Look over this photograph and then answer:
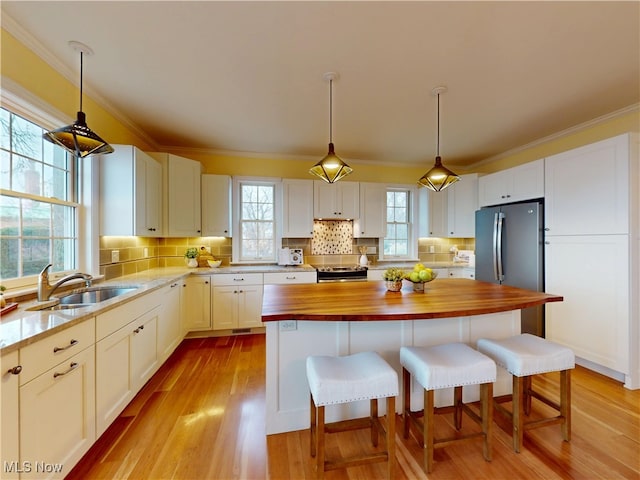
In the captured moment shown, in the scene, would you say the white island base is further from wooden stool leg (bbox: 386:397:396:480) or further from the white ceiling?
the white ceiling

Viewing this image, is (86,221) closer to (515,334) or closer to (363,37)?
(363,37)

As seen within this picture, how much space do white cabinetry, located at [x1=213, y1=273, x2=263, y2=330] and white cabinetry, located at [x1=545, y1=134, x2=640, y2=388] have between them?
11.3ft

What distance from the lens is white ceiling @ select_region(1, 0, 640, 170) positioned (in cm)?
154

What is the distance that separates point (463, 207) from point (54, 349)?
479 cm

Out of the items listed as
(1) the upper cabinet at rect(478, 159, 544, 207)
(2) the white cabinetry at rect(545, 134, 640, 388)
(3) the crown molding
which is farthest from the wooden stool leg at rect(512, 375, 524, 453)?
(3) the crown molding

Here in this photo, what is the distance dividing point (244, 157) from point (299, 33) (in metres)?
2.58

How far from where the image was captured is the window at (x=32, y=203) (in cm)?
172

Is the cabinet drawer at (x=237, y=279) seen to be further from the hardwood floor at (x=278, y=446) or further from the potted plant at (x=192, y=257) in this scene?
the hardwood floor at (x=278, y=446)

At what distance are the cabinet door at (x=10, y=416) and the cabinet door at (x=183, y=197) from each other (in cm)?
242

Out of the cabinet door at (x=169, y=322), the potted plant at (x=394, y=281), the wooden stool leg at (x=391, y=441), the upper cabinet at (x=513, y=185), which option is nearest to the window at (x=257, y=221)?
the cabinet door at (x=169, y=322)

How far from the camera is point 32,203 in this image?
6.31ft

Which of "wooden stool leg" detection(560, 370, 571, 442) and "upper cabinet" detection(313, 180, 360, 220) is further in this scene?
"upper cabinet" detection(313, 180, 360, 220)

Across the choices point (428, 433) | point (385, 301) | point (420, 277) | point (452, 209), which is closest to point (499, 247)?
point (452, 209)

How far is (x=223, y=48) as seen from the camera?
182 cm
